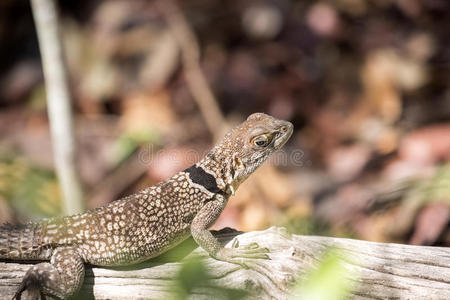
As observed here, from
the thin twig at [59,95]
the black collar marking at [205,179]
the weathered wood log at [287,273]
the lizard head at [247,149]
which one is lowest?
the weathered wood log at [287,273]

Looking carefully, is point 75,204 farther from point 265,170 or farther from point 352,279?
point 352,279

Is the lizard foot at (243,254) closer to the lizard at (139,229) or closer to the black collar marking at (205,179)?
the lizard at (139,229)

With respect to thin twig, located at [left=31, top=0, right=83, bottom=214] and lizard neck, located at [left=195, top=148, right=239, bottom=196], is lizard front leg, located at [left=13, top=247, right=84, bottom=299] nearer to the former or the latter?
lizard neck, located at [left=195, top=148, right=239, bottom=196]

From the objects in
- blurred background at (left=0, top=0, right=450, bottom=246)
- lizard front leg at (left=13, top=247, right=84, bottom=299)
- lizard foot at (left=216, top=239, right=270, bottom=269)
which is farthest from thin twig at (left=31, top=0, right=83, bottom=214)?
lizard foot at (left=216, top=239, right=270, bottom=269)

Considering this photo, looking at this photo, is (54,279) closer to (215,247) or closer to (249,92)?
(215,247)

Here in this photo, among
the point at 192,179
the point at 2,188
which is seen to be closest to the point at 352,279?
the point at 192,179

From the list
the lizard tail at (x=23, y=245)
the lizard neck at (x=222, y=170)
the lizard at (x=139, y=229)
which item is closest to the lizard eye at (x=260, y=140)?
the lizard at (x=139, y=229)
